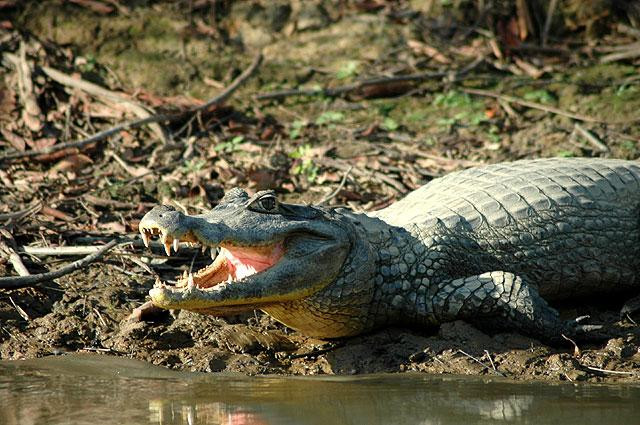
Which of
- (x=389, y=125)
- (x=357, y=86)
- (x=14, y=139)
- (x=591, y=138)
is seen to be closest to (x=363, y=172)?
(x=389, y=125)

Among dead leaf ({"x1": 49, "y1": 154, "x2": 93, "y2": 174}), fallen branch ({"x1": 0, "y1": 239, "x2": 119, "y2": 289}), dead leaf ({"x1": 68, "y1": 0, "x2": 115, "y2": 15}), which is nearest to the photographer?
fallen branch ({"x1": 0, "y1": 239, "x2": 119, "y2": 289})

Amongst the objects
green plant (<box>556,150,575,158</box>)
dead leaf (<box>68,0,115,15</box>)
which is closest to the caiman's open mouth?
green plant (<box>556,150,575,158</box>)

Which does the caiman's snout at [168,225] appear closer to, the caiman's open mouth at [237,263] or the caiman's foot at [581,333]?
the caiman's open mouth at [237,263]

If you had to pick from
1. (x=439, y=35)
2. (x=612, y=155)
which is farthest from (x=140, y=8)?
(x=612, y=155)

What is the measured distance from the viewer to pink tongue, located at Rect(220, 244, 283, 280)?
5.21 metres

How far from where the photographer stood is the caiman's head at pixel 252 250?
15.6 ft

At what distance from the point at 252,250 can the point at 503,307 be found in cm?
137

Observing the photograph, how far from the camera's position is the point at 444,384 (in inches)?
187

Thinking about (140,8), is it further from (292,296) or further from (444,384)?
(444,384)

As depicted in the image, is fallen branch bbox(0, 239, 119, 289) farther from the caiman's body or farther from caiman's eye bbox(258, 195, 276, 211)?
caiman's eye bbox(258, 195, 276, 211)

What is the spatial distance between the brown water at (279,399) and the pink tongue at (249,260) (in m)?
0.57

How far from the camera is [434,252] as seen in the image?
5.57 metres

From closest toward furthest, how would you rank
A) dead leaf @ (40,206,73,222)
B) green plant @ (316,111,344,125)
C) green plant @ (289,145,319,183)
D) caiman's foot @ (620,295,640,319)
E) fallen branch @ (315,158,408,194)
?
caiman's foot @ (620,295,640,319), dead leaf @ (40,206,73,222), fallen branch @ (315,158,408,194), green plant @ (289,145,319,183), green plant @ (316,111,344,125)

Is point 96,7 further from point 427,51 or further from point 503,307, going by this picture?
point 503,307
